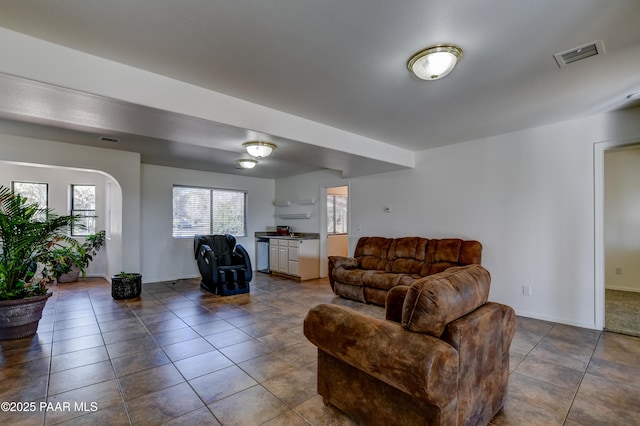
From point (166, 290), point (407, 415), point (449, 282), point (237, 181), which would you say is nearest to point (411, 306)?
point (449, 282)

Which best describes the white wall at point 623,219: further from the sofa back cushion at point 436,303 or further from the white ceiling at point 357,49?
the sofa back cushion at point 436,303

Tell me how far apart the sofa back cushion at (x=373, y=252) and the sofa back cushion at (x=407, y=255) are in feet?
0.33

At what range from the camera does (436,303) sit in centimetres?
146

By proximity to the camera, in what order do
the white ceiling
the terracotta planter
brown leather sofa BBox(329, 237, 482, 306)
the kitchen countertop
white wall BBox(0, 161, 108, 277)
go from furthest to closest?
the kitchen countertop, white wall BBox(0, 161, 108, 277), brown leather sofa BBox(329, 237, 482, 306), the terracotta planter, the white ceiling

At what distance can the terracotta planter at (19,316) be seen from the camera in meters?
3.02

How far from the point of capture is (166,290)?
5234 mm

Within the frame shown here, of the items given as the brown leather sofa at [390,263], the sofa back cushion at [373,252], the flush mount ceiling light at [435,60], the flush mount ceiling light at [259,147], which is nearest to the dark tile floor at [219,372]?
the brown leather sofa at [390,263]

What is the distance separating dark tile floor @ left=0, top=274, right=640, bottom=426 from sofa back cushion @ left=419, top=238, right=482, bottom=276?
94cm

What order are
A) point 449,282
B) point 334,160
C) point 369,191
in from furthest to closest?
point 369,191
point 334,160
point 449,282

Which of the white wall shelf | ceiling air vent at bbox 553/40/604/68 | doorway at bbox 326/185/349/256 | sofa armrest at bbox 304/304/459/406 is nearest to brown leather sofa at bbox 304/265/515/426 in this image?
sofa armrest at bbox 304/304/459/406

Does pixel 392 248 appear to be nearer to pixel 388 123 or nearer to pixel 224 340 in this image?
pixel 388 123

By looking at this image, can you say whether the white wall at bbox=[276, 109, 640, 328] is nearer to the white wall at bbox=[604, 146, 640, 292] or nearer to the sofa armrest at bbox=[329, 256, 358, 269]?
the sofa armrest at bbox=[329, 256, 358, 269]

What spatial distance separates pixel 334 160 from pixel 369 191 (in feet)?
4.78

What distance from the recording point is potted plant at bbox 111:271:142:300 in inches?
179
